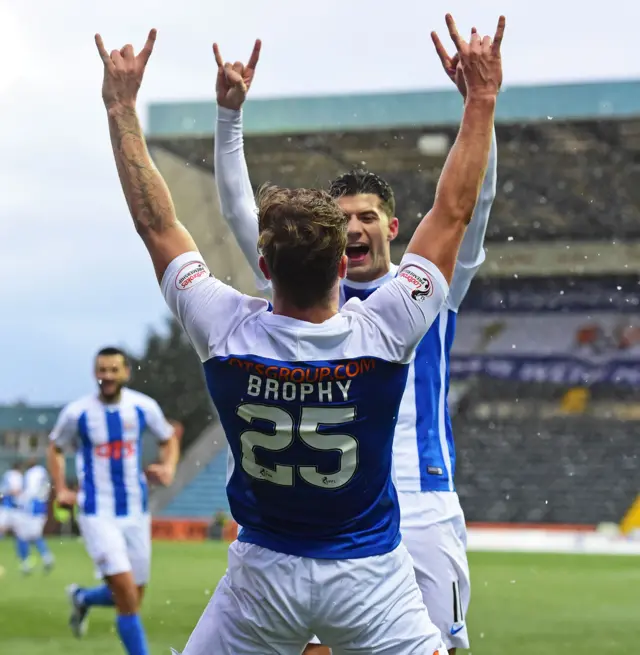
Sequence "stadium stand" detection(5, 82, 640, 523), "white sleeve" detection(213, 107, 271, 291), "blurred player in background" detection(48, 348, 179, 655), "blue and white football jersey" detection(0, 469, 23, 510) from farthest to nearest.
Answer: "stadium stand" detection(5, 82, 640, 523) → "blue and white football jersey" detection(0, 469, 23, 510) → "blurred player in background" detection(48, 348, 179, 655) → "white sleeve" detection(213, 107, 271, 291)

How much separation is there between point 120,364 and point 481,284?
27.1m

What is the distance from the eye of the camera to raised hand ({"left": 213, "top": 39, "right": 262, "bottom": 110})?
145 inches

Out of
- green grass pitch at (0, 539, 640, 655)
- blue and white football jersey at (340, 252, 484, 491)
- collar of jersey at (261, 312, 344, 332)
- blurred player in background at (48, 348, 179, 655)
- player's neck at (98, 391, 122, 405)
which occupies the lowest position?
green grass pitch at (0, 539, 640, 655)

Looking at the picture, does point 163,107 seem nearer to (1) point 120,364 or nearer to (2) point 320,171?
(2) point 320,171

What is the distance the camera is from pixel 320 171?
107 ft

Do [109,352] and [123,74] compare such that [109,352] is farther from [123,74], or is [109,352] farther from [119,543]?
[123,74]

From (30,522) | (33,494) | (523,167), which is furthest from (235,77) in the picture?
(523,167)

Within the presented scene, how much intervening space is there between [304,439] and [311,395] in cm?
11

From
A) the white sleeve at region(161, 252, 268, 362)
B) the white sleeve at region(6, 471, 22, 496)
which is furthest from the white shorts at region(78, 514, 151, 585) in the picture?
the white sleeve at region(6, 471, 22, 496)

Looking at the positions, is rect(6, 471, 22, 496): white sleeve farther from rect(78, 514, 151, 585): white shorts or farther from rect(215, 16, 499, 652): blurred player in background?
rect(215, 16, 499, 652): blurred player in background

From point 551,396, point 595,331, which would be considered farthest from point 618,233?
point 551,396

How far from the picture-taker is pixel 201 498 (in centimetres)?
3428

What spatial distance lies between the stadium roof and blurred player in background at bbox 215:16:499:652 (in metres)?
23.9

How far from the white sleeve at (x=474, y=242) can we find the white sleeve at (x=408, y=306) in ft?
3.76
